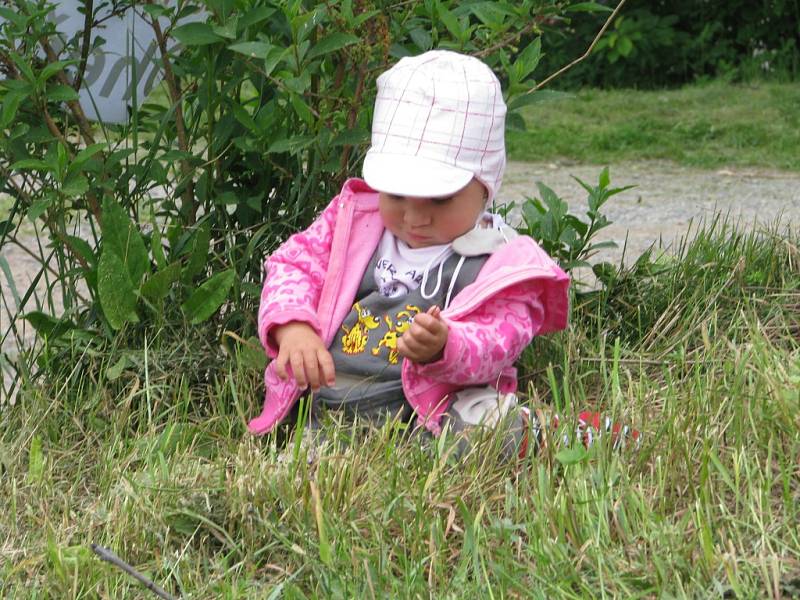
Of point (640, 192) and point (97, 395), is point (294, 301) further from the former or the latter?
point (640, 192)

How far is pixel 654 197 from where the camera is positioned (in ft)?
21.5

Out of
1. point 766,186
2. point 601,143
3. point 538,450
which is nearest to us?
point 538,450

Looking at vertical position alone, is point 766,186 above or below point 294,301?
below

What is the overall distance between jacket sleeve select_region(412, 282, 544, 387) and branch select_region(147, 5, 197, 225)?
2.95 feet

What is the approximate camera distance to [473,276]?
308cm

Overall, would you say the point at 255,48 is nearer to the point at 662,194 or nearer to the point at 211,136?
the point at 211,136

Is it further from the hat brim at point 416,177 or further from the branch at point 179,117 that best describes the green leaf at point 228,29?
the hat brim at point 416,177

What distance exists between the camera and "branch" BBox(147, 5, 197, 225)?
344 centimetres

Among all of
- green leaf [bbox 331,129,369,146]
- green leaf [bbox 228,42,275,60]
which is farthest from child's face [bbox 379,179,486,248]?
green leaf [bbox 228,42,275,60]

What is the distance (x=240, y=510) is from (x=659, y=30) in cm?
870

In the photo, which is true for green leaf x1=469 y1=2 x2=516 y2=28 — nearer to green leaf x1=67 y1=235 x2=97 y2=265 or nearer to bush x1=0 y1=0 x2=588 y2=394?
bush x1=0 y1=0 x2=588 y2=394

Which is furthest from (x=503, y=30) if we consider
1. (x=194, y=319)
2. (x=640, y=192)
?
(x=640, y=192)

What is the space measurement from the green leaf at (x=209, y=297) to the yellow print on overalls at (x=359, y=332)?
332 millimetres

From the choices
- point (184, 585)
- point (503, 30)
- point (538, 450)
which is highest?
point (503, 30)
